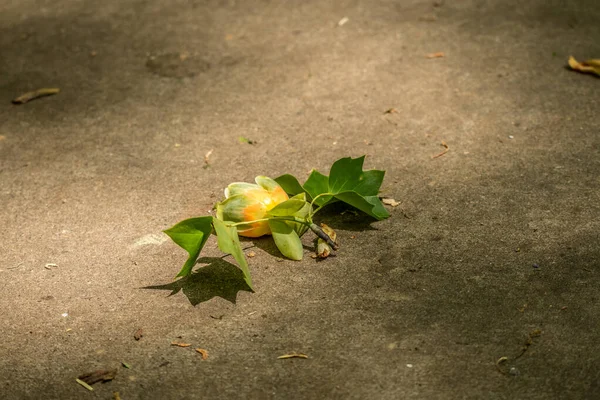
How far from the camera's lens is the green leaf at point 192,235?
6.74 feet

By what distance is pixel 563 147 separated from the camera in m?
2.79

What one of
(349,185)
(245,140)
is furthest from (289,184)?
(245,140)

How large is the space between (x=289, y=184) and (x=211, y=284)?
45 centimetres

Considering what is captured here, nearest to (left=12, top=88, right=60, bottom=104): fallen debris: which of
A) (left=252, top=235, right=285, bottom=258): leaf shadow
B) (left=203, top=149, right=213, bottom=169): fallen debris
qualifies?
(left=203, top=149, right=213, bottom=169): fallen debris

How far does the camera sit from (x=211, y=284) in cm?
218

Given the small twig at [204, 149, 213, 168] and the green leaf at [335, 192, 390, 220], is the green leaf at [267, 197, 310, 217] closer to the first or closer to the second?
the green leaf at [335, 192, 390, 220]

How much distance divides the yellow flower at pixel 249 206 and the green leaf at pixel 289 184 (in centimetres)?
8

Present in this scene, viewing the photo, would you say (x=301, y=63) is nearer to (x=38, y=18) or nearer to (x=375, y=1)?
(x=375, y=1)

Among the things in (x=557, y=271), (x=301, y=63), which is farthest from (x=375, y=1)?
(x=557, y=271)

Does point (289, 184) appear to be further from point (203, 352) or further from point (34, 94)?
point (34, 94)

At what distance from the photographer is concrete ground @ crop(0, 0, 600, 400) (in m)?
1.88

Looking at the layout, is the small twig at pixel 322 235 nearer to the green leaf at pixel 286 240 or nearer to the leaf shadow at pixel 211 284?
the green leaf at pixel 286 240

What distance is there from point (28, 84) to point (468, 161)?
82.5 inches

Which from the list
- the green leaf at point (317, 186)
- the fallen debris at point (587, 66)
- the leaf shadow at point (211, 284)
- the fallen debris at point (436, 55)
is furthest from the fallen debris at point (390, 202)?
the fallen debris at point (587, 66)
